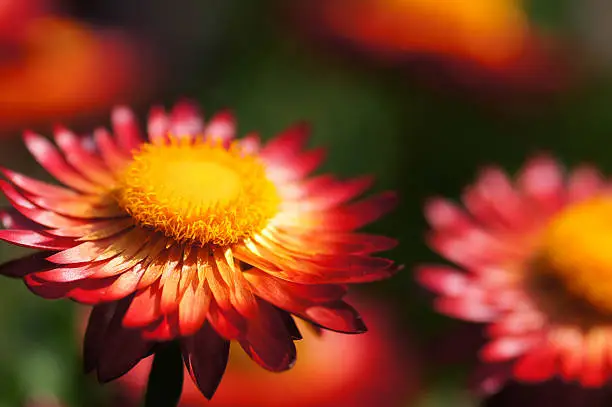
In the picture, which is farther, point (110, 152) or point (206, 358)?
point (110, 152)

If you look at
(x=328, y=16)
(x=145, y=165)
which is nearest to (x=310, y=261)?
(x=145, y=165)

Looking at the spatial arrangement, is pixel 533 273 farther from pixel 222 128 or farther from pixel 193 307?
pixel 193 307

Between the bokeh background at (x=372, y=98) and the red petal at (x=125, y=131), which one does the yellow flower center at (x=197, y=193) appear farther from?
the bokeh background at (x=372, y=98)

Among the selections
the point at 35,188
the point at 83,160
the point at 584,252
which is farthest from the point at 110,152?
the point at 584,252

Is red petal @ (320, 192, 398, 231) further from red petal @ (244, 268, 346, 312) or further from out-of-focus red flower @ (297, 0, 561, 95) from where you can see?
out-of-focus red flower @ (297, 0, 561, 95)

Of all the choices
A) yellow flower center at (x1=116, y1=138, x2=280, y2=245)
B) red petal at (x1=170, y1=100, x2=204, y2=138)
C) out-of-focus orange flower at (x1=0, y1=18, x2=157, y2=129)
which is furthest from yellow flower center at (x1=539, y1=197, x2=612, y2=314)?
out-of-focus orange flower at (x1=0, y1=18, x2=157, y2=129)

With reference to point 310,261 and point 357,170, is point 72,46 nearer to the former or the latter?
point 357,170
